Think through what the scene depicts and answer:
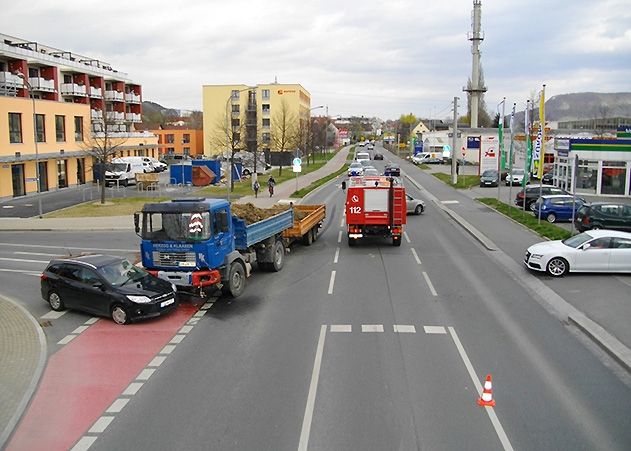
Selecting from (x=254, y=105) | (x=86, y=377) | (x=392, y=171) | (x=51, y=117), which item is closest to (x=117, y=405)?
(x=86, y=377)

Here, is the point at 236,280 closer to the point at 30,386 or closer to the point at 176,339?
the point at 176,339

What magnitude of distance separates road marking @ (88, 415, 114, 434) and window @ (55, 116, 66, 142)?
47.2 metres

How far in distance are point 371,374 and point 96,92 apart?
6887 cm

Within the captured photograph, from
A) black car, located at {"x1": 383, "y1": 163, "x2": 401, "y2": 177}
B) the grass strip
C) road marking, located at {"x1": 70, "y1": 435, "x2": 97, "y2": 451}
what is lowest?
road marking, located at {"x1": 70, "y1": 435, "x2": 97, "y2": 451}

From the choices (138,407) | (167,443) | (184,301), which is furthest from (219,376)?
(184,301)

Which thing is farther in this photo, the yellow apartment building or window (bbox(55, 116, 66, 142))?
the yellow apartment building

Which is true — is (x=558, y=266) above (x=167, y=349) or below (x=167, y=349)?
above

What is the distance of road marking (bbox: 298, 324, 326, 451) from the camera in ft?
27.1

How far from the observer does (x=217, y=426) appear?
344 inches

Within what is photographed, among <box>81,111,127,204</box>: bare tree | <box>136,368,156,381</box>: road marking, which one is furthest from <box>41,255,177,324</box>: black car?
<box>81,111,127,204</box>: bare tree

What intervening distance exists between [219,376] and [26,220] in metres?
28.0

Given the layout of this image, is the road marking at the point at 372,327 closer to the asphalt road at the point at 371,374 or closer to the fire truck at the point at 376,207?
the asphalt road at the point at 371,374

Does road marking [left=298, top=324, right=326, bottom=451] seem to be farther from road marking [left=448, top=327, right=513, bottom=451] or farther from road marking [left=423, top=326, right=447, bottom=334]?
road marking [left=448, top=327, right=513, bottom=451]

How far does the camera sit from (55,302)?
1536 cm
